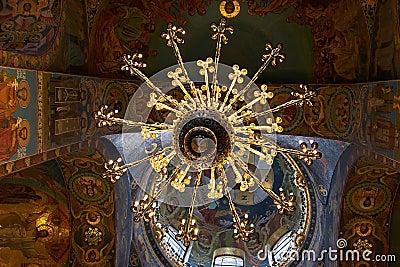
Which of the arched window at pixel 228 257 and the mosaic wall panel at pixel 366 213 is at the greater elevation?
the mosaic wall panel at pixel 366 213

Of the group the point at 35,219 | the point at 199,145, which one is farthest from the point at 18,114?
the point at 35,219

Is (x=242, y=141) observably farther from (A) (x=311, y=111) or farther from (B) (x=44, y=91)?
(A) (x=311, y=111)

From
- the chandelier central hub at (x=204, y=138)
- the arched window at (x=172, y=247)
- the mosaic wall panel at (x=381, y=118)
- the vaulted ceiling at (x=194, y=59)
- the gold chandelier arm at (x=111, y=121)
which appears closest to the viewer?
the chandelier central hub at (x=204, y=138)

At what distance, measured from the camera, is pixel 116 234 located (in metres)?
9.99

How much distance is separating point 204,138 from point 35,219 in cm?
509

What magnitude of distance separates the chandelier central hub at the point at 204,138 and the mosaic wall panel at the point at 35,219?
399cm

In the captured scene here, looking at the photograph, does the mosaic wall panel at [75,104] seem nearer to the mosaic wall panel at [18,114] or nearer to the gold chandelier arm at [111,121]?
the mosaic wall panel at [18,114]

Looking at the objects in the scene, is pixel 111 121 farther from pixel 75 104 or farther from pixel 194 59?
pixel 194 59

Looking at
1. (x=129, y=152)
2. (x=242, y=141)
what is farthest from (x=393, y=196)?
(x=129, y=152)

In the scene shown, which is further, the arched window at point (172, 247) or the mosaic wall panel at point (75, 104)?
the arched window at point (172, 247)

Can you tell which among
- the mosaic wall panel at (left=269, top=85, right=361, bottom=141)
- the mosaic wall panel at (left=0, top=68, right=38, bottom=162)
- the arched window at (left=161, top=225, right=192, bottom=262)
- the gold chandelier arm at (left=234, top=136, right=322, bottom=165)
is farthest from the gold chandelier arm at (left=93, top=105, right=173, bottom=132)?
the arched window at (left=161, top=225, right=192, bottom=262)

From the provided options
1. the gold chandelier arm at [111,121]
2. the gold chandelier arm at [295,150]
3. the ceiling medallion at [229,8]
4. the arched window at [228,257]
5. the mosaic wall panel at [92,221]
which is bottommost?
the arched window at [228,257]

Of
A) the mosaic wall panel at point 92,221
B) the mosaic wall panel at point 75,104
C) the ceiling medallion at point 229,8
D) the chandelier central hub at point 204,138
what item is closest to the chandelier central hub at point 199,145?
the chandelier central hub at point 204,138

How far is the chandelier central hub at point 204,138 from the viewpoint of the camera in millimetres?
6035
